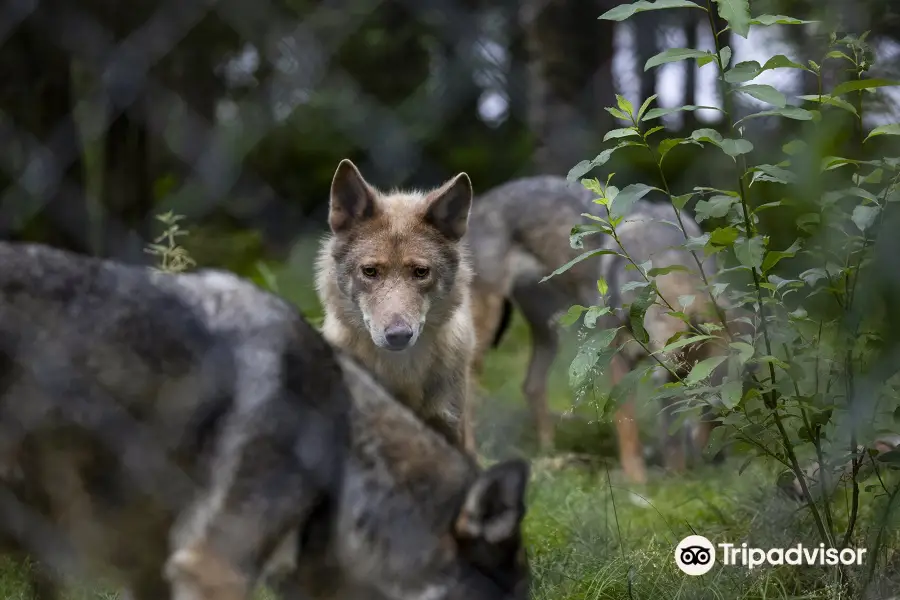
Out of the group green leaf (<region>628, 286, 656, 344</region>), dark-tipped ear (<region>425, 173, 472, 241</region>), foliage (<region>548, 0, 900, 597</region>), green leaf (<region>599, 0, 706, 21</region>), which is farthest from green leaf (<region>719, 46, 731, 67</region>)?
dark-tipped ear (<region>425, 173, 472, 241</region>)

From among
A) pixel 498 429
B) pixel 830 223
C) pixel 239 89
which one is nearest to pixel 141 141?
pixel 239 89

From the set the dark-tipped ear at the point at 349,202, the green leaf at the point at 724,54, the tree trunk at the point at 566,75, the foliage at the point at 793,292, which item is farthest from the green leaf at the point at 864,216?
the tree trunk at the point at 566,75

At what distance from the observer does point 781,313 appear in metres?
2.73

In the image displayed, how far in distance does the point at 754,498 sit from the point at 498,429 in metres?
2.26

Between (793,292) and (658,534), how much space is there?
0.96 m

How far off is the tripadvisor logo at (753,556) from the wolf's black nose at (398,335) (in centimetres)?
111

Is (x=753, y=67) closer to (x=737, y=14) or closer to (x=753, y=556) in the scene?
(x=737, y=14)

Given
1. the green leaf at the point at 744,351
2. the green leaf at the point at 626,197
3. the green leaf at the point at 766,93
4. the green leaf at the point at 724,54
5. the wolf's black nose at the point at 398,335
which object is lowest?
the green leaf at the point at 744,351

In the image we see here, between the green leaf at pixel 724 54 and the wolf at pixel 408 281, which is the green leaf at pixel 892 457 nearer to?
the green leaf at pixel 724 54

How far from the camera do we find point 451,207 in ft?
12.2

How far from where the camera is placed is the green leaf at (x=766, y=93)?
2205 mm

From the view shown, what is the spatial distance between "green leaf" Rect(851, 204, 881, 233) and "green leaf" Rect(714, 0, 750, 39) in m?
0.56

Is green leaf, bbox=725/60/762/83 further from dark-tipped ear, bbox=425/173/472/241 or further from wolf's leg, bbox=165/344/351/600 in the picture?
dark-tipped ear, bbox=425/173/472/241

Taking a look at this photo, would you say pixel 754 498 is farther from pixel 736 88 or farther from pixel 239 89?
pixel 239 89
